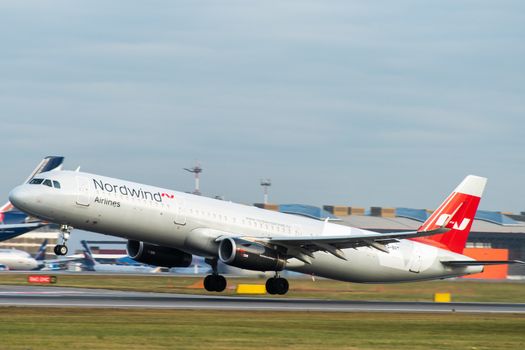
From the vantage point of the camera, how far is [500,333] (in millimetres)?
31531

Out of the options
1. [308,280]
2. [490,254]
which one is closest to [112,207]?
[308,280]

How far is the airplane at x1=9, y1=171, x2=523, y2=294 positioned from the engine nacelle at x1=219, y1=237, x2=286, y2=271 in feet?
0.16

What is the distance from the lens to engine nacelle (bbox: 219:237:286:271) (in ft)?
145

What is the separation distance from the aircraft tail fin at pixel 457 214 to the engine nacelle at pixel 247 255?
1162cm

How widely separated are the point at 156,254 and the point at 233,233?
4616mm

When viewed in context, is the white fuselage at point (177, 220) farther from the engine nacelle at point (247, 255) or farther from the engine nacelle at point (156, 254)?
the engine nacelle at point (156, 254)

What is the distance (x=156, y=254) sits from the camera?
48750mm

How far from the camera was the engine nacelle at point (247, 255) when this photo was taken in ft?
145

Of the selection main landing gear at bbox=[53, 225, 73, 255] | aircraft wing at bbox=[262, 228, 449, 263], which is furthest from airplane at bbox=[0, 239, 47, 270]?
main landing gear at bbox=[53, 225, 73, 255]

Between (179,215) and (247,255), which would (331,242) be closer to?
(247,255)

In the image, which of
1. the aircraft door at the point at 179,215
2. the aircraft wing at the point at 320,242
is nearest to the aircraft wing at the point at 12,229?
the aircraft door at the point at 179,215

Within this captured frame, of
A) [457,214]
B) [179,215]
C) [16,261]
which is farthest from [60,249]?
[16,261]

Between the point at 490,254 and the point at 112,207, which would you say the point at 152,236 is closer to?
the point at 112,207

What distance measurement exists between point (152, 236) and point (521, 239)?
10262cm
